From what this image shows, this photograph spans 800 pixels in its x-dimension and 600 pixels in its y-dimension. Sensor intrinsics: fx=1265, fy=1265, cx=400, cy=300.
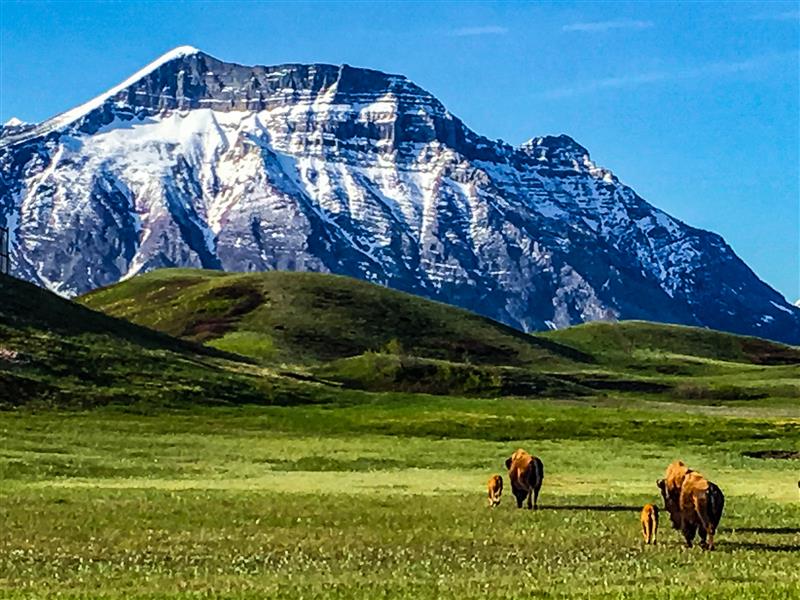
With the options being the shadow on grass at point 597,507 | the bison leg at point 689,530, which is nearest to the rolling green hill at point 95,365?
the shadow on grass at point 597,507

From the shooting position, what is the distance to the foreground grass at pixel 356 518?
2859 centimetres

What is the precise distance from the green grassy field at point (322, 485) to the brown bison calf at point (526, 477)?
4.58 ft

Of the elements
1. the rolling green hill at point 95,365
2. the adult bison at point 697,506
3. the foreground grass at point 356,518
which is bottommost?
the foreground grass at point 356,518

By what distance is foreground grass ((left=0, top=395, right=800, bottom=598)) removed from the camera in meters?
28.6

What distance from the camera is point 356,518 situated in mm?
42594

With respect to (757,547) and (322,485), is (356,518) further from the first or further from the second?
(322,485)

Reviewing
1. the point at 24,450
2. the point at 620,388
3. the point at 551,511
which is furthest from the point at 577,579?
the point at 620,388

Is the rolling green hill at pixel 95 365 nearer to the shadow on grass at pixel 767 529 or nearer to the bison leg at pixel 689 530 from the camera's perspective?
the shadow on grass at pixel 767 529

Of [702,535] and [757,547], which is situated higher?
[702,535]

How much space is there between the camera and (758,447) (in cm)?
8906

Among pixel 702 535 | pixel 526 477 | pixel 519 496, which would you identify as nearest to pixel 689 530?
pixel 702 535

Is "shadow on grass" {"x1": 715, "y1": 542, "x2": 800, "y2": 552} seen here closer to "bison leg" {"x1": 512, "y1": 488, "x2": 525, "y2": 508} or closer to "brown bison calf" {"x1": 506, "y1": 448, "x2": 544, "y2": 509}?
"brown bison calf" {"x1": 506, "y1": 448, "x2": 544, "y2": 509}

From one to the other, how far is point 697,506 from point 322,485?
25453 millimetres

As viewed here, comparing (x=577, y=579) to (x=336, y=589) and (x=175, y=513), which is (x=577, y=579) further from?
(x=175, y=513)
